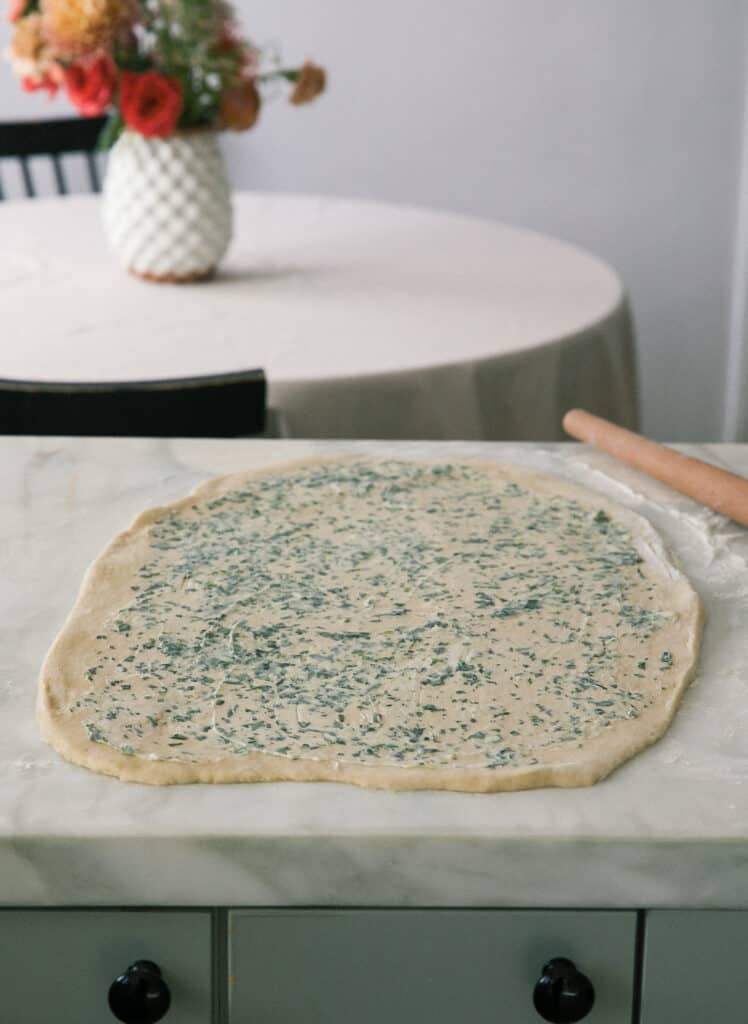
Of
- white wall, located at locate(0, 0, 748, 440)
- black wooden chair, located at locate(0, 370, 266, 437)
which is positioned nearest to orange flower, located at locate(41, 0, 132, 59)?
black wooden chair, located at locate(0, 370, 266, 437)

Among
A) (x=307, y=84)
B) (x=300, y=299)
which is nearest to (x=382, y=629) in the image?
(x=300, y=299)

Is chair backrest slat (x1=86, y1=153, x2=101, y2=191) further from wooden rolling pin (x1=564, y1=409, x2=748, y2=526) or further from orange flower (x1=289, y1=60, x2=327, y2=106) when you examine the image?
wooden rolling pin (x1=564, y1=409, x2=748, y2=526)

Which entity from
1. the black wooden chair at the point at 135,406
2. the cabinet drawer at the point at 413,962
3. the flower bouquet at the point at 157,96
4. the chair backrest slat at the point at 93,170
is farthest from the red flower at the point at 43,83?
the cabinet drawer at the point at 413,962

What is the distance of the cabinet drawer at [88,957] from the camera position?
0.70m

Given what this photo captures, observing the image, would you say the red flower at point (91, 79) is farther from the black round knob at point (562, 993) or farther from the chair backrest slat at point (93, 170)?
the black round knob at point (562, 993)

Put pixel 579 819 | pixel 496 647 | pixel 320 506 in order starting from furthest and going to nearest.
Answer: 1. pixel 320 506
2. pixel 496 647
3. pixel 579 819

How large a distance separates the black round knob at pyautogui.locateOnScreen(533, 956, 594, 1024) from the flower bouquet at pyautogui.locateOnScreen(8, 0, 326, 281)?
159 cm

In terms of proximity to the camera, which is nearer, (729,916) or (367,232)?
(729,916)

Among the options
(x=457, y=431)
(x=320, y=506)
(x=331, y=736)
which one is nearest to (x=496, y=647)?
(x=331, y=736)

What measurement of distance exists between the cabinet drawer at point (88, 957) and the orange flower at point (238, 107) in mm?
1622

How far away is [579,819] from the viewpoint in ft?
2.19

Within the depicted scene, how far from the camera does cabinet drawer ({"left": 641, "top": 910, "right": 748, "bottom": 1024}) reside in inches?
27.8

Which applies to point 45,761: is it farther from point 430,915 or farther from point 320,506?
point 320,506

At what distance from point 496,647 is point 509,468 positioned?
327mm
